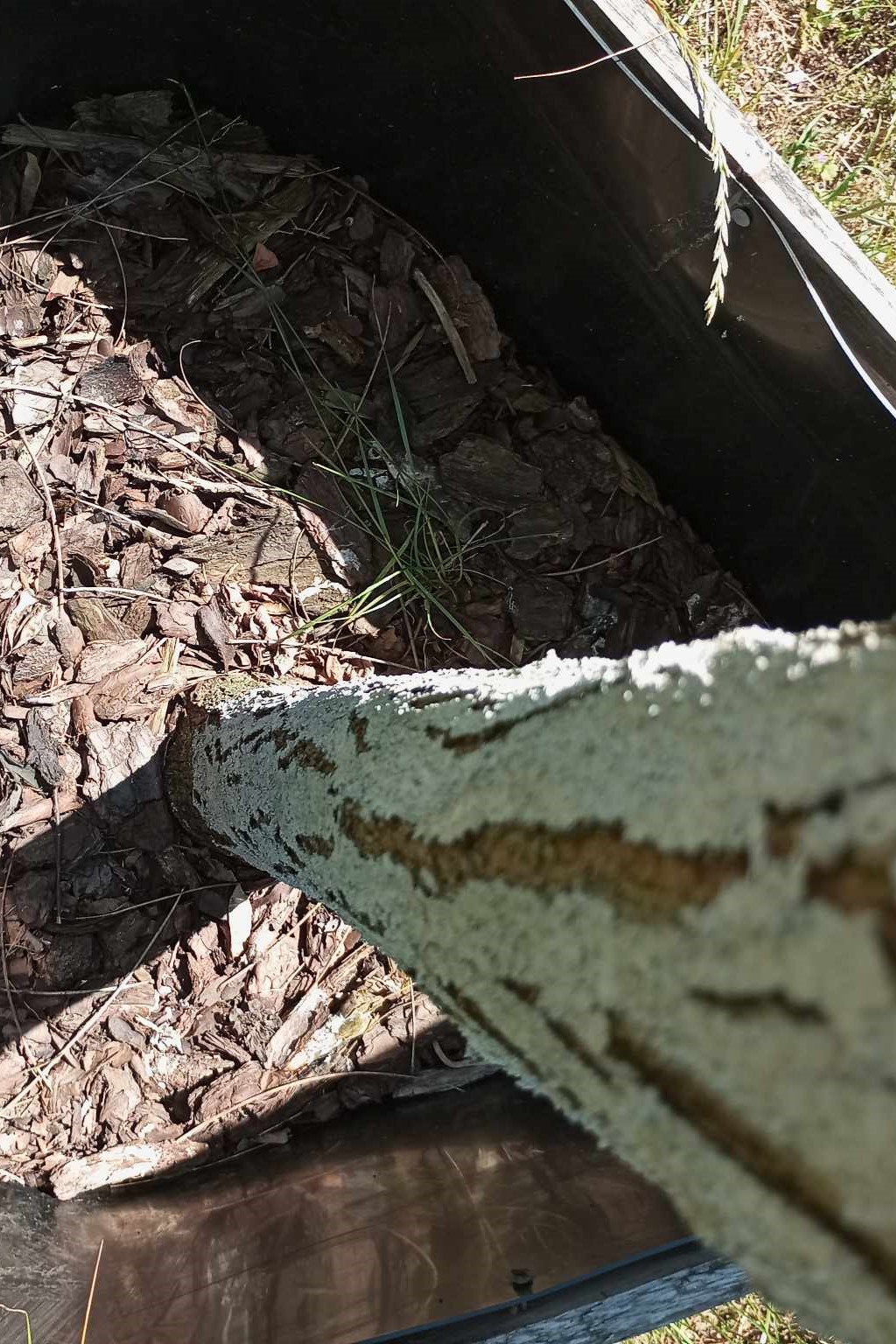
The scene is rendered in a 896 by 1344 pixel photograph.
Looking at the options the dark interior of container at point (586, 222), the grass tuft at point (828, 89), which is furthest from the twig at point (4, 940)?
the grass tuft at point (828, 89)

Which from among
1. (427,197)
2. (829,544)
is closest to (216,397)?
(427,197)

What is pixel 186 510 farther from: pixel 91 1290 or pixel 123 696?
pixel 91 1290

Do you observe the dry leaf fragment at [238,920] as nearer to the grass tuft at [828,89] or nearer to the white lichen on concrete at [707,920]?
the white lichen on concrete at [707,920]

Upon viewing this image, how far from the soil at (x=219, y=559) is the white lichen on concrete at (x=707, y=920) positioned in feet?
3.86

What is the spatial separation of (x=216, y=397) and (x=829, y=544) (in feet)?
3.73

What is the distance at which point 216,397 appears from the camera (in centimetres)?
168

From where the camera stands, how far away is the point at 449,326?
1.73 metres

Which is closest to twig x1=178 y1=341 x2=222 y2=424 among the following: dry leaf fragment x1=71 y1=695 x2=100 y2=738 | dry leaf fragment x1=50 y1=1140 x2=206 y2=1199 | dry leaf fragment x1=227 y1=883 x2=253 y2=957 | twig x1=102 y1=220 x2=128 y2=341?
twig x1=102 y1=220 x2=128 y2=341

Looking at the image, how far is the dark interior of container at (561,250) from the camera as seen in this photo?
4.42 ft

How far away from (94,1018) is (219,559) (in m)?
0.82

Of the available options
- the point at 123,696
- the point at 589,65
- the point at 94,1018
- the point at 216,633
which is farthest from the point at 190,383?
the point at 94,1018

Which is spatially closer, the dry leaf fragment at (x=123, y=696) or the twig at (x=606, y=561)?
the dry leaf fragment at (x=123, y=696)

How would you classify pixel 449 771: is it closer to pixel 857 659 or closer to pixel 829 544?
pixel 857 659

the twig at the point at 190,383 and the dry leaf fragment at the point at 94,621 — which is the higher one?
the twig at the point at 190,383
